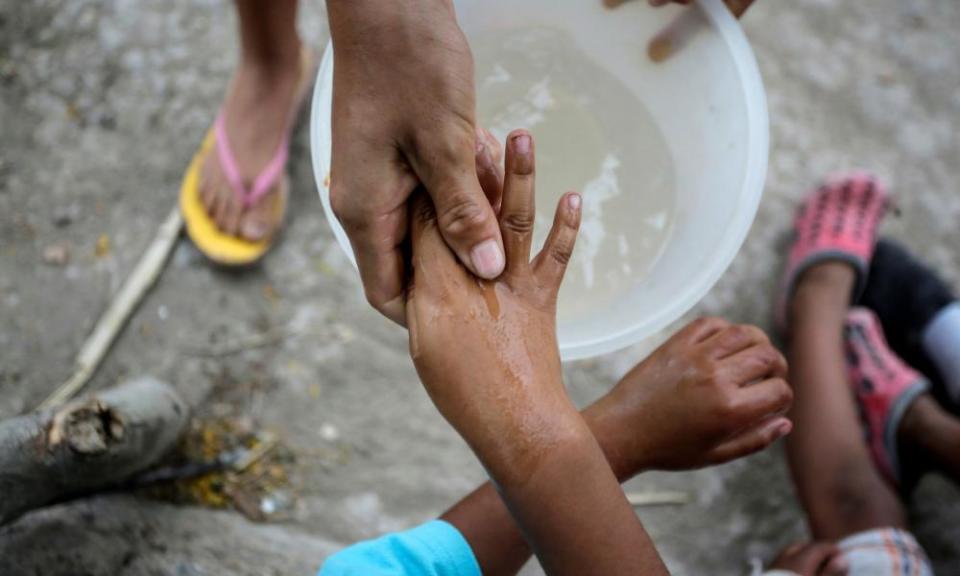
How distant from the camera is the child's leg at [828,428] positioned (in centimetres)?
147

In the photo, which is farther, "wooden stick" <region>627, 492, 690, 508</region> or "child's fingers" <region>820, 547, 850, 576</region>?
"wooden stick" <region>627, 492, 690, 508</region>

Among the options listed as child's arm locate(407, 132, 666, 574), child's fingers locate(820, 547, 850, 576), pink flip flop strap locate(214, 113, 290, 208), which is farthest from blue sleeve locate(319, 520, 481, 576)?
pink flip flop strap locate(214, 113, 290, 208)

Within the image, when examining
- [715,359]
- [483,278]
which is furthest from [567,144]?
[483,278]

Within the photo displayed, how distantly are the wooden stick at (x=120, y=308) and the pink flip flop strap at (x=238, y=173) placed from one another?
15cm

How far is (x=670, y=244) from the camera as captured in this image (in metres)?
1.29

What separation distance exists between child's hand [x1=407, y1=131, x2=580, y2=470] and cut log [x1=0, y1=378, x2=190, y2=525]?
0.53m

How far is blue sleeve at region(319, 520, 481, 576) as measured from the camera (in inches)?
39.5

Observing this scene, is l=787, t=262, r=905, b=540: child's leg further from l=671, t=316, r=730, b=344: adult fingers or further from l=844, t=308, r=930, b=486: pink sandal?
l=671, t=316, r=730, b=344: adult fingers

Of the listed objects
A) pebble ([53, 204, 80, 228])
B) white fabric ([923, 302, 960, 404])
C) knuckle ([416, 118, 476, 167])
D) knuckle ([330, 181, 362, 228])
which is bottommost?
white fabric ([923, 302, 960, 404])

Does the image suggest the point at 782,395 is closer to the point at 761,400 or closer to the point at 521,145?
the point at 761,400

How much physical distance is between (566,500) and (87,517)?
2.68 ft

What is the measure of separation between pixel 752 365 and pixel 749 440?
0.38 ft

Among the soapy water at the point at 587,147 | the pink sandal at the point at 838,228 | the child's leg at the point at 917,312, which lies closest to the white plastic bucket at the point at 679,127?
the soapy water at the point at 587,147

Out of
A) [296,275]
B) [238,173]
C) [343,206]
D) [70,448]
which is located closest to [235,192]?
[238,173]
